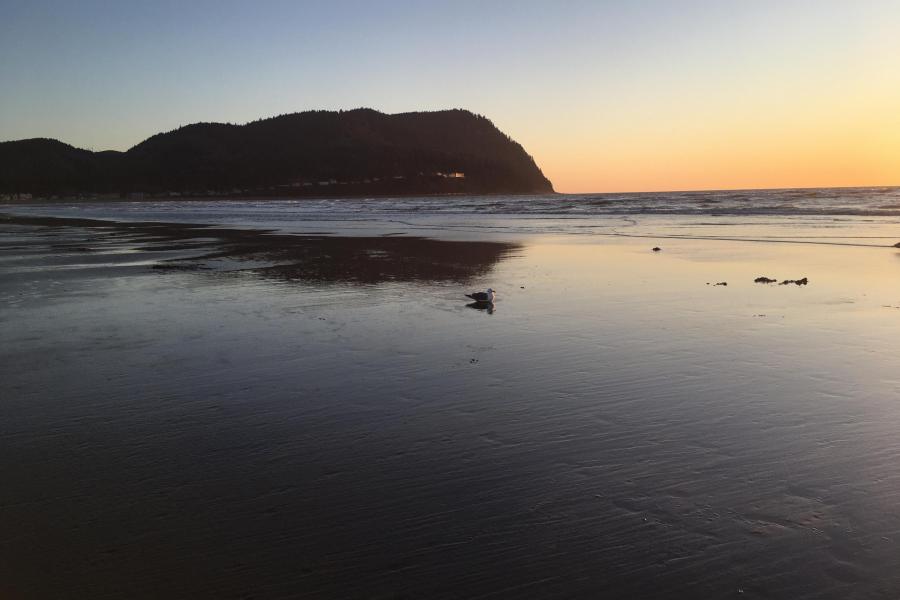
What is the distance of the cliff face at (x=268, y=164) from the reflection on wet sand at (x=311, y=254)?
11613cm

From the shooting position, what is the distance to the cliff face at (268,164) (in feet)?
426

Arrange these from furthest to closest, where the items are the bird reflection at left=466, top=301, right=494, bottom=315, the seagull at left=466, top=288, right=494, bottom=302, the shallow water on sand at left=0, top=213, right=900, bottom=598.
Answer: the seagull at left=466, top=288, right=494, bottom=302, the bird reflection at left=466, top=301, right=494, bottom=315, the shallow water on sand at left=0, top=213, right=900, bottom=598

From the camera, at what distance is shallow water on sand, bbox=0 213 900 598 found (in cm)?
244

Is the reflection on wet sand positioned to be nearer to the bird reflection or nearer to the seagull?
the seagull

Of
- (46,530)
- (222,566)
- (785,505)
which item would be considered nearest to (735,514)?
(785,505)

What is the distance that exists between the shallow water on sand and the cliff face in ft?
430

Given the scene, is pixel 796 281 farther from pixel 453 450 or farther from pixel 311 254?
pixel 311 254

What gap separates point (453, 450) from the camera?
355cm

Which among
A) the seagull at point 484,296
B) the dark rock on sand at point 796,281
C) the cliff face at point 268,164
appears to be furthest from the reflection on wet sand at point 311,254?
the cliff face at point 268,164

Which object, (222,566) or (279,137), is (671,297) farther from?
(279,137)

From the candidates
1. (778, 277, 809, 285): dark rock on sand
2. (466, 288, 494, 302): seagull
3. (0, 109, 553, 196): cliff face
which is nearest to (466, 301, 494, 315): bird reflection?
(466, 288, 494, 302): seagull

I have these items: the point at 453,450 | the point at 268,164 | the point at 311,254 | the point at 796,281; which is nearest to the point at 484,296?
the point at 453,450

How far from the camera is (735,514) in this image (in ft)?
9.22

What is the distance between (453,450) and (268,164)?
485 ft
